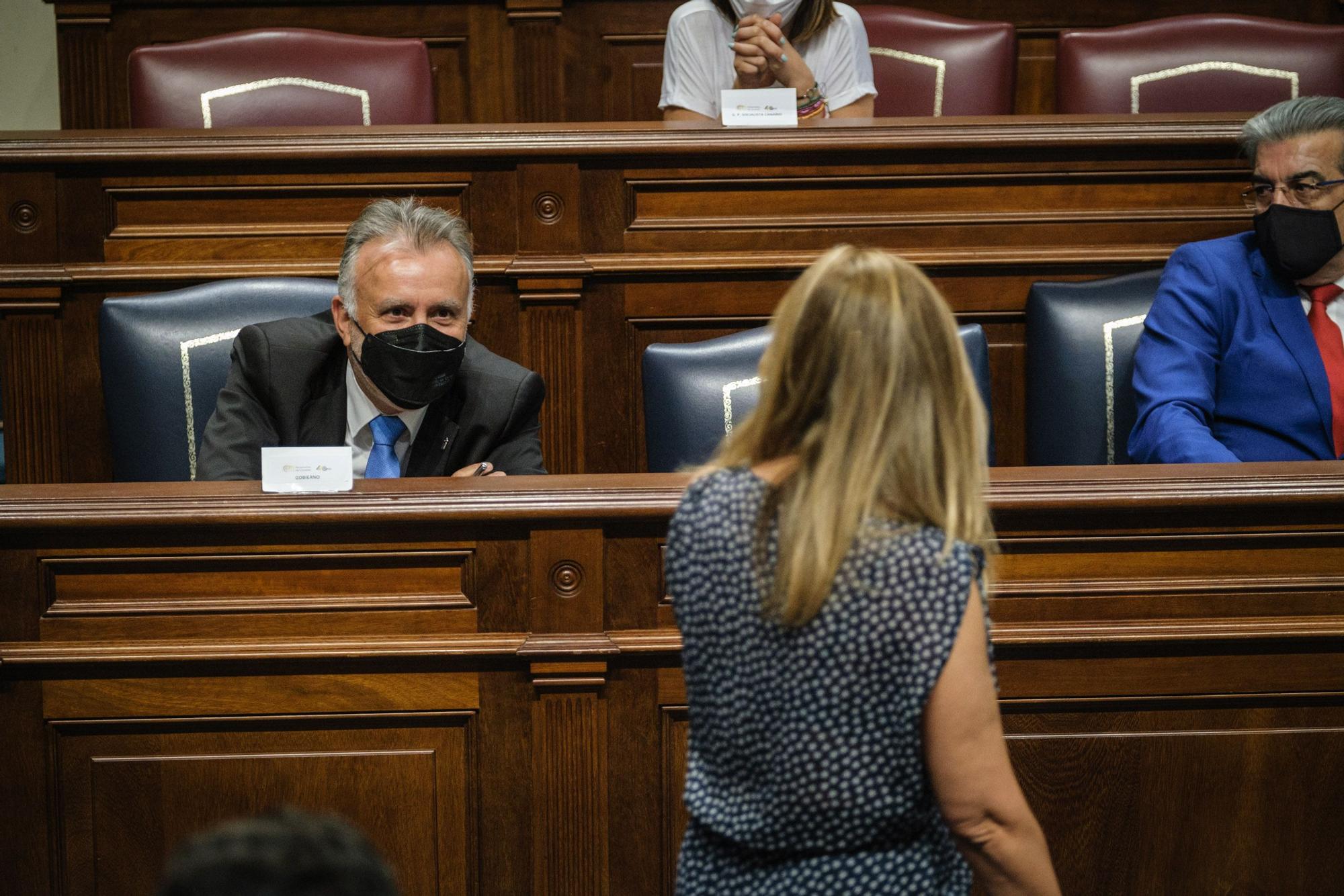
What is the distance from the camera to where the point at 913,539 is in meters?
0.79

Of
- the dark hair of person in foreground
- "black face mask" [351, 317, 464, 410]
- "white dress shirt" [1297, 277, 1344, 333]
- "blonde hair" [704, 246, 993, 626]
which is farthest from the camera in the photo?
"white dress shirt" [1297, 277, 1344, 333]

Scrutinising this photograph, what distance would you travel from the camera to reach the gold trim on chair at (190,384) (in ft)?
6.04

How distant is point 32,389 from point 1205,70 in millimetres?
2078

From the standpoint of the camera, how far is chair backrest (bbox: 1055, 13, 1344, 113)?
261 cm

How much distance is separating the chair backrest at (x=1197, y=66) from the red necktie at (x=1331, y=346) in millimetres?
764

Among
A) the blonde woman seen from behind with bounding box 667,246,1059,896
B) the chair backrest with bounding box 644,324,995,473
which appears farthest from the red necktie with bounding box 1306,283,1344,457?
the blonde woman seen from behind with bounding box 667,246,1059,896

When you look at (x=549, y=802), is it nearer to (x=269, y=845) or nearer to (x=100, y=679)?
(x=100, y=679)

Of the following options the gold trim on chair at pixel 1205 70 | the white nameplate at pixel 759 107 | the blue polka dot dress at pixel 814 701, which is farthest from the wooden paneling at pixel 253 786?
the gold trim on chair at pixel 1205 70

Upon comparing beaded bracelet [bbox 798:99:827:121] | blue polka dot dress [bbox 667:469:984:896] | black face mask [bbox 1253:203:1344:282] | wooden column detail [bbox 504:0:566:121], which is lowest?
blue polka dot dress [bbox 667:469:984:896]

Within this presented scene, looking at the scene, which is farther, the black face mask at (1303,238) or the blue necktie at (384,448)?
the black face mask at (1303,238)

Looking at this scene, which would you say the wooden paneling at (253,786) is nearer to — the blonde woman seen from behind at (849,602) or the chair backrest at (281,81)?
the blonde woman seen from behind at (849,602)

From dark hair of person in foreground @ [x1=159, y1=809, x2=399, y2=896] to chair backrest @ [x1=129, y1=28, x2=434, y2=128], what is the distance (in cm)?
218

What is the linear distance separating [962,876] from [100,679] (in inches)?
30.0

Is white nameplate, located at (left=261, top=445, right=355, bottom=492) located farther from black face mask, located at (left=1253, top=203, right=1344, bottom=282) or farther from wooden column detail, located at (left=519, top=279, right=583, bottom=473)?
black face mask, located at (left=1253, top=203, right=1344, bottom=282)
